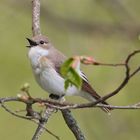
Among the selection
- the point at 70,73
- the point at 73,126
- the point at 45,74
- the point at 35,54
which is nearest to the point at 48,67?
the point at 45,74

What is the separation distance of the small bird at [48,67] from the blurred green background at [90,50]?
4.22 feet

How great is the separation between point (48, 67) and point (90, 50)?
8.37 feet

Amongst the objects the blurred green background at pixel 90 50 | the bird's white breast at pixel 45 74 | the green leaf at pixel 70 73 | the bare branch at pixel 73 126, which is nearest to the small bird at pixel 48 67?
the bird's white breast at pixel 45 74

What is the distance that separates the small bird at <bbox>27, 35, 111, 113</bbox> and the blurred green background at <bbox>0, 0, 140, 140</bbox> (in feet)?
4.22

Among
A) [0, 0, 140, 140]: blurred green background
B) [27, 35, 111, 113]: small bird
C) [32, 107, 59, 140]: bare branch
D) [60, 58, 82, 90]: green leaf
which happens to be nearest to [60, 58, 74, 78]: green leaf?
[60, 58, 82, 90]: green leaf

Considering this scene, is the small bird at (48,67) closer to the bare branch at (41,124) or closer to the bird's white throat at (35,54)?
the bird's white throat at (35,54)

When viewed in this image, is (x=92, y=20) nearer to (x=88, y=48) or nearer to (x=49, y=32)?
(x=88, y=48)

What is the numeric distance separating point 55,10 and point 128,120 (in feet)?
7.02

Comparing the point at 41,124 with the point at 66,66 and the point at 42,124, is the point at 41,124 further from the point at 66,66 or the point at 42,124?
the point at 66,66

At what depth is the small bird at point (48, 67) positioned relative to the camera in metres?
7.01

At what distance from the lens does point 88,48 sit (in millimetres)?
9703

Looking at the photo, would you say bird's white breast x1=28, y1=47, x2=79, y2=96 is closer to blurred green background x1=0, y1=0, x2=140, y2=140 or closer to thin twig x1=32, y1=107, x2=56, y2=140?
thin twig x1=32, y1=107, x2=56, y2=140

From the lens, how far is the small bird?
23.0 feet

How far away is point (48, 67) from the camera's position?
720cm
